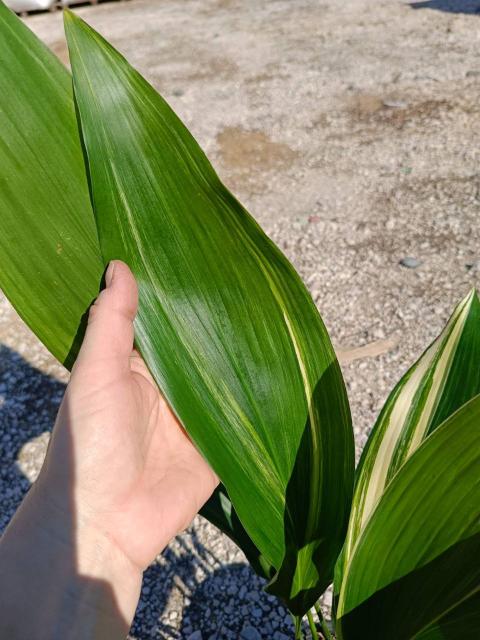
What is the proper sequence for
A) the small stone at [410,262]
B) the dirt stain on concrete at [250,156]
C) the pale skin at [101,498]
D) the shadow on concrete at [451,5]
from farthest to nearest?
the shadow on concrete at [451,5] < the dirt stain on concrete at [250,156] < the small stone at [410,262] < the pale skin at [101,498]

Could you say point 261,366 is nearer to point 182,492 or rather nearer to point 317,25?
point 182,492

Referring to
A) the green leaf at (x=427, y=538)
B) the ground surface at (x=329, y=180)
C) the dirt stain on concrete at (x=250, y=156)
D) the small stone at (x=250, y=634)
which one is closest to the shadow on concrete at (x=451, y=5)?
the ground surface at (x=329, y=180)

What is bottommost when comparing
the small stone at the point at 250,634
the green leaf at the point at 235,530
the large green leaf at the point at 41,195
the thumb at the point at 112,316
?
the small stone at the point at 250,634

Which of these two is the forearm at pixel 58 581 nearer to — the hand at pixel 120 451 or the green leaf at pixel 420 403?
the hand at pixel 120 451

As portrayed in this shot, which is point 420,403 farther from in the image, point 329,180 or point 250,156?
point 250,156

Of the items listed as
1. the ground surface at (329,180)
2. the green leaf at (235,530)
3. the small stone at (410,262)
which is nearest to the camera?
the green leaf at (235,530)

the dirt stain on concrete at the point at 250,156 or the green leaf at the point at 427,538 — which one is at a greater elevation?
the green leaf at the point at 427,538

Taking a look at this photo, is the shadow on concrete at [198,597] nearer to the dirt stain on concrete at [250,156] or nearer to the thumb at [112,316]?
the thumb at [112,316]

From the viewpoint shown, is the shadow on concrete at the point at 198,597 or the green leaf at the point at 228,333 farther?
the shadow on concrete at the point at 198,597
